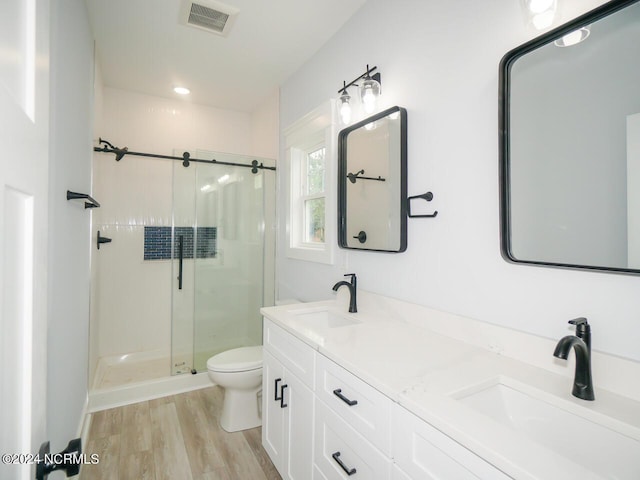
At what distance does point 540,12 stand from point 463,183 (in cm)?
57

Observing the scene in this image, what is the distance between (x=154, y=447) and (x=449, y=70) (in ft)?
8.38

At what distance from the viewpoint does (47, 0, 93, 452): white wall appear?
4.18 feet

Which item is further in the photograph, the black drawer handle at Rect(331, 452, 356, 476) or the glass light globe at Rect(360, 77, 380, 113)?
the glass light globe at Rect(360, 77, 380, 113)

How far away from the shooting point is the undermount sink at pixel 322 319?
5.85 feet

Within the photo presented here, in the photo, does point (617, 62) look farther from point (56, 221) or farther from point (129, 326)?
point (129, 326)

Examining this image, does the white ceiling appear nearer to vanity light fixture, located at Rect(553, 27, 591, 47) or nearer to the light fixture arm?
the light fixture arm

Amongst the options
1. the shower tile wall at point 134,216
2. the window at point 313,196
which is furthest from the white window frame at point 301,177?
the shower tile wall at point 134,216

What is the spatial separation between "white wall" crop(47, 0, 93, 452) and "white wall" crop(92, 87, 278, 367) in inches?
35.4

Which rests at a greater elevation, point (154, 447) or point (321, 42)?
point (321, 42)

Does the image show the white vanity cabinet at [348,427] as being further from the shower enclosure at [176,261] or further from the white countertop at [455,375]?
the shower enclosure at [176,261]


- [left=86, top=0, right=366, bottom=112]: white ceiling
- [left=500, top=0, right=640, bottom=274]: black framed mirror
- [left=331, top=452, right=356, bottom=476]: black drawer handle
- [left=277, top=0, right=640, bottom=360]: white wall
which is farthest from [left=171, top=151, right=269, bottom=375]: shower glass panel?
[left=500, top=0, right=640, bottom=274]: black framed mirror

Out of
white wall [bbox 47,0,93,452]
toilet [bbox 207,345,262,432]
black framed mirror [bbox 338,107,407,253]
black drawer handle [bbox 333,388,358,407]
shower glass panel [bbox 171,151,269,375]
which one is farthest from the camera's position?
shower glass panel [bbox 171,151,269,375]

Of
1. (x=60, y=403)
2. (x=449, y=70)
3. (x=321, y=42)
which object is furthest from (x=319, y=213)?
(x=60, y=403)

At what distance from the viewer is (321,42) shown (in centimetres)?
223
